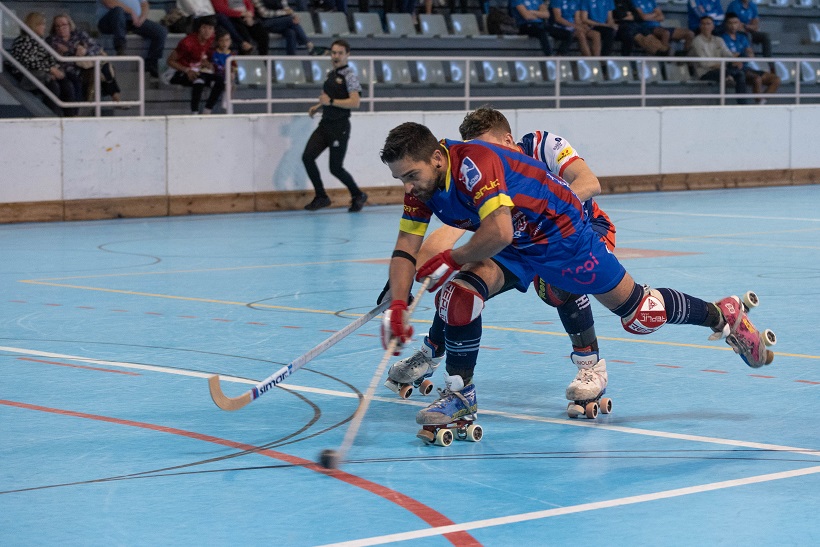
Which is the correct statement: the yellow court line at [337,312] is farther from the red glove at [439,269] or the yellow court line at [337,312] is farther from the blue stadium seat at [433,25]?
the blue stadium seat at [433,25]

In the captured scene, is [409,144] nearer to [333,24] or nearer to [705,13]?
[333,24]

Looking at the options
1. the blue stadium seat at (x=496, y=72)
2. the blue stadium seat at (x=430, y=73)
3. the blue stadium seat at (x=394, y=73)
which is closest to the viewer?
the blue stadium seat at (x=394, y=73)

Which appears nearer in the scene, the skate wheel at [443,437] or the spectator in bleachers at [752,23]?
the skate wheel at [443,437]

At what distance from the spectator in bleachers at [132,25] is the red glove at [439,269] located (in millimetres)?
13076

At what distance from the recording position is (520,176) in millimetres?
5785

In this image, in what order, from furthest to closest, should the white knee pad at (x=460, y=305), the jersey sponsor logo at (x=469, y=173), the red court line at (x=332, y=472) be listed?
1. the white knee pad at (x=460, y=305)
2. the jersey sponsor logo at (x=469, y=173)
3. the red court line at (x=332, y=472)

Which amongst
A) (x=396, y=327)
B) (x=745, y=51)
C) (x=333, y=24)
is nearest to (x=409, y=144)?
(x=396, y=327)

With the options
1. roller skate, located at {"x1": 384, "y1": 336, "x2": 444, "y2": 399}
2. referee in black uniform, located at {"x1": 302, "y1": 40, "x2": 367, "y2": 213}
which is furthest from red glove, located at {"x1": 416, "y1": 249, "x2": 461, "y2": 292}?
referee in black uniform, located at {"x1": 302, "y1": 40, "x2": 367, "y2": 213}

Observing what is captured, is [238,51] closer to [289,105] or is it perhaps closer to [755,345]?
[289,105]

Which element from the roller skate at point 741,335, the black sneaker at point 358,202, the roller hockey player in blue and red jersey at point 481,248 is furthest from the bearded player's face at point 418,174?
the black sneaker at point 358,202

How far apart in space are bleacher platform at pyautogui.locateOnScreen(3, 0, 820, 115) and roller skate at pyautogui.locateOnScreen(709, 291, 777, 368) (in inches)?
499

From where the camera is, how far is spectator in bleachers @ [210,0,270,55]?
1909cm

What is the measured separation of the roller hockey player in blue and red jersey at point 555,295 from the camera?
6.22 m

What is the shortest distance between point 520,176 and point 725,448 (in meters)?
1.43
